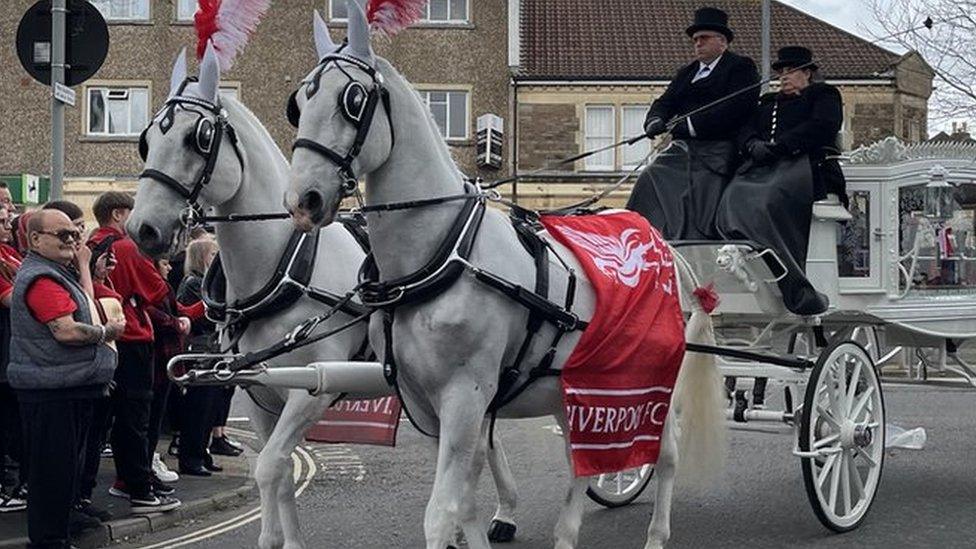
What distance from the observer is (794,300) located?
295 inches

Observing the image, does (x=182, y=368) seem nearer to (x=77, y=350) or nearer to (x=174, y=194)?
(x=77, y=350)

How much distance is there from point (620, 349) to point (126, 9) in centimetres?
3047

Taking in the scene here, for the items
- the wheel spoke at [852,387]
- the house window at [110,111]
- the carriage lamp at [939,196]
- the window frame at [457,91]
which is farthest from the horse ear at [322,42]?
the house window at [110,111]

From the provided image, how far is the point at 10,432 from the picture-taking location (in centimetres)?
835

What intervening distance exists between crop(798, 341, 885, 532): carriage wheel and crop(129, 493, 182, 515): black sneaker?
420 cm

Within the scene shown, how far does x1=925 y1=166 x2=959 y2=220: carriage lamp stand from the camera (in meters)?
8.32

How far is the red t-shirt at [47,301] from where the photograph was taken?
6656mm

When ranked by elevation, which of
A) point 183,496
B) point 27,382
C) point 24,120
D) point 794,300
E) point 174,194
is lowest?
point 183,496

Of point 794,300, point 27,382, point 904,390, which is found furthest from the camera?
point 904,390

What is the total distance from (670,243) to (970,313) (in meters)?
2.54

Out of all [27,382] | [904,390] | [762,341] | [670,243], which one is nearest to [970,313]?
[762,341]

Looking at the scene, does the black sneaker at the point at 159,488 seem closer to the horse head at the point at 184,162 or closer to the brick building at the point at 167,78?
the horse head at the point at 184,162

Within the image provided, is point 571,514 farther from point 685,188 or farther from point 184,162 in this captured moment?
point 685,188

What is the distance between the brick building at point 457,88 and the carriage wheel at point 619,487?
78.8 feet
